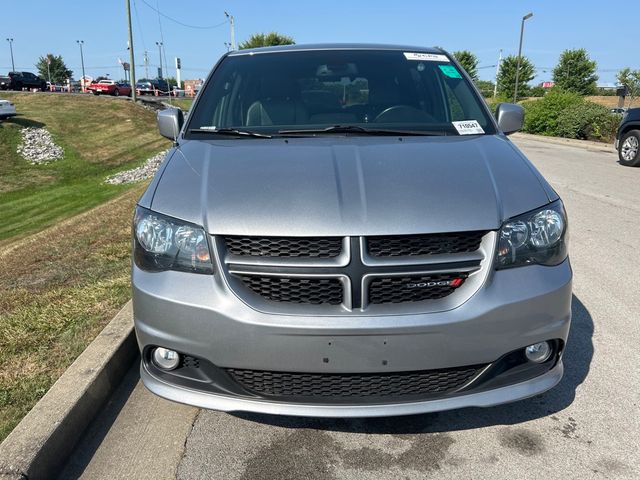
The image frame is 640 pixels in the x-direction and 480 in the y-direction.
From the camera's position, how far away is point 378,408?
223cm

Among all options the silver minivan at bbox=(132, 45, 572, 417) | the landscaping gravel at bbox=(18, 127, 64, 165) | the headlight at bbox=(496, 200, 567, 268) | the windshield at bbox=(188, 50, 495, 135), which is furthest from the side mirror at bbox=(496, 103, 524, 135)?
the landscaping gravel at bbox=(18, 127, 64, 165)

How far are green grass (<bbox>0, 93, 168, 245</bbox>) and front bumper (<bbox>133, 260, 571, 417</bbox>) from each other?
34.6 feet

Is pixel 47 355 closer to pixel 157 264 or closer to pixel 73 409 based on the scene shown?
pixel 73 409

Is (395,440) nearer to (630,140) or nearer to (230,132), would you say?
(230,132)

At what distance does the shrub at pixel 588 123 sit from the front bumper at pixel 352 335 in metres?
20.8

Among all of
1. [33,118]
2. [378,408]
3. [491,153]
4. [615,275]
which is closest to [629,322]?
[615,275]

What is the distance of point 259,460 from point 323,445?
30cm

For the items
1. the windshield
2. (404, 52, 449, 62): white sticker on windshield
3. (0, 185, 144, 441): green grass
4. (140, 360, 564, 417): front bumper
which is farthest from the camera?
(404, 52, 449, 62): white sticker on windshield

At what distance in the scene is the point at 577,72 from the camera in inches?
2389

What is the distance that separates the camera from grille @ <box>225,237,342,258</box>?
218 cm

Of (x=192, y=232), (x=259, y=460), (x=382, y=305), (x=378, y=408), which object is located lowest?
(x=259, y=460)

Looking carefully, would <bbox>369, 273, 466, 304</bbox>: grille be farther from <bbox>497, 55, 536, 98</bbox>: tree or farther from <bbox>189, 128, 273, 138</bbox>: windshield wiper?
<bbox>497, 55, 536, 98</bbox>: tree

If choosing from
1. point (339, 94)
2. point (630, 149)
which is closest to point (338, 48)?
point (339, 94)

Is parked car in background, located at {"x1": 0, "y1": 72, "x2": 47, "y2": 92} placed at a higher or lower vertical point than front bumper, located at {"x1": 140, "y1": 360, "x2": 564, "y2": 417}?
higher
